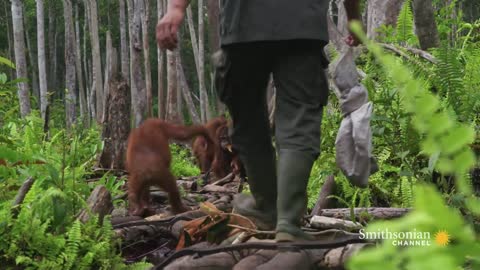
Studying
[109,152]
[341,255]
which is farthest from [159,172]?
[109,152]

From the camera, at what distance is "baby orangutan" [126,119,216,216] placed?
413cm

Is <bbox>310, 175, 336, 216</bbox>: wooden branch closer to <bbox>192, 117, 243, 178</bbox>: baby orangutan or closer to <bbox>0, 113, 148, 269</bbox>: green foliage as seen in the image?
<bbox>0, 113, 148, 269</bbox>: green foliage

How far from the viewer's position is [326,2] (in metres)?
2.59

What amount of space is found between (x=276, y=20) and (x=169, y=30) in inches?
17.8

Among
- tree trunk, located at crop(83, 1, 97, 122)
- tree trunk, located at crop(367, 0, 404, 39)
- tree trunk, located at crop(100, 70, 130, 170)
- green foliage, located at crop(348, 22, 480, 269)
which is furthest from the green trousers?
tree trunk, located at crop(83, 1, 97, 122)

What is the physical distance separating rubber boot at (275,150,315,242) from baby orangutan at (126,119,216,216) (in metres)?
1.77

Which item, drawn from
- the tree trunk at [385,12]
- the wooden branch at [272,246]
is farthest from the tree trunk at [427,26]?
the wooden branch at [272,246]

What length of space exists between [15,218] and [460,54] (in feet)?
11.4

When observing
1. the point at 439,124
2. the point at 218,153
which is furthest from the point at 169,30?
the point at 218,153

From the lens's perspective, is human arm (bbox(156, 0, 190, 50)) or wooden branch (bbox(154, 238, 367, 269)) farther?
human arm (bbox(156, 0, 190, 50))

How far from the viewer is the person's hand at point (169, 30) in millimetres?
2514

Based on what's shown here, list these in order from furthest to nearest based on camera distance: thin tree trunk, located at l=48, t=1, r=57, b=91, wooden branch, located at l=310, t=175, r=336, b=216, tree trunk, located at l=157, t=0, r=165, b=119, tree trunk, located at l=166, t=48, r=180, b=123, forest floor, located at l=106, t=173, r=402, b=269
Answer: thin tree trunk, located at l=48, t=1, r=57, b=91 → tree trunk, located at l=157, t=0, r=165, b=119 → tree trunk, located at l=166, t=48, r=180, b=123 → wooden branch, located at l=310, t=175, r=336, b=216 → forest floor, located at l=106, t=173, r=402, b=269

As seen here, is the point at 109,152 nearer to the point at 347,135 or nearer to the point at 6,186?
the point at 6,186

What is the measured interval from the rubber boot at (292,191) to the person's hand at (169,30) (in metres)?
0.66
